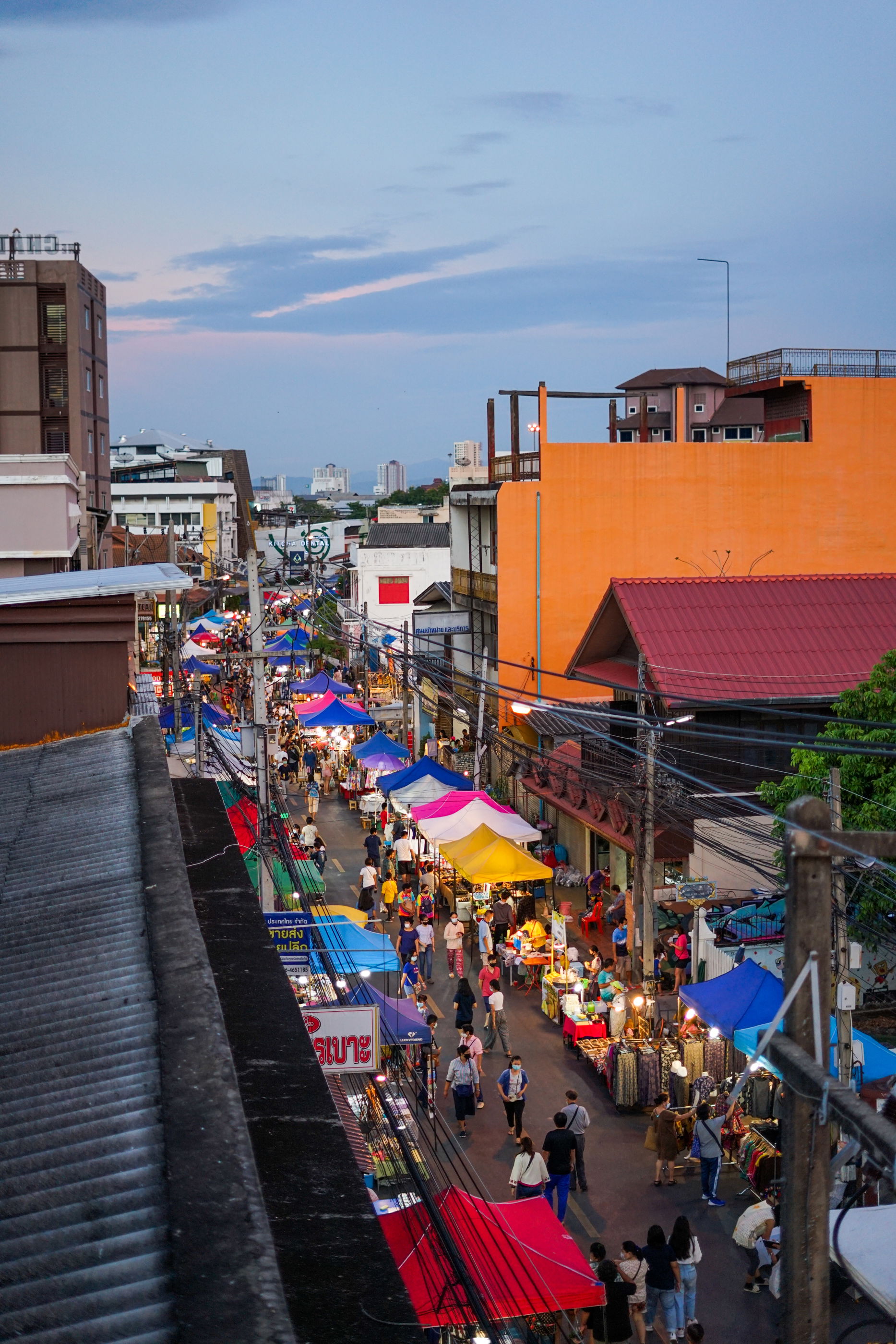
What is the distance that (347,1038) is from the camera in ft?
32.5

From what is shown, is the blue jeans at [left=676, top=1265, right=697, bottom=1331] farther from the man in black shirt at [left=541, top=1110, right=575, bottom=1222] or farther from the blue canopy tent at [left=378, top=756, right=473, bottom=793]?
the blue canopy tent at [left=378, top=756, right=473, bottom=793]

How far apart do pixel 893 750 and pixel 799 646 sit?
18.1 metres

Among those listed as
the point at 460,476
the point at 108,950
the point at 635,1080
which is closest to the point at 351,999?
the point at 635,1080

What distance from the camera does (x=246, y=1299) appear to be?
10.4 ft

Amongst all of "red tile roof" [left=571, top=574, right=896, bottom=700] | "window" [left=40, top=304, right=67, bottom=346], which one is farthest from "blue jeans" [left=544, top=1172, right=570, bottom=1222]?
"window" [left=40, top=304, right=67, bottom=346]

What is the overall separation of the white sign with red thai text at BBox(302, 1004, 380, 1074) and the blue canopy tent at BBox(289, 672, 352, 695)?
27.8 metres

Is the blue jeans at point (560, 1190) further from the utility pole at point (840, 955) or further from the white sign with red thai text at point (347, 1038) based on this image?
the white sign with red thai text at point (347, 1038)

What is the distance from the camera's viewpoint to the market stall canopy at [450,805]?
881 inches

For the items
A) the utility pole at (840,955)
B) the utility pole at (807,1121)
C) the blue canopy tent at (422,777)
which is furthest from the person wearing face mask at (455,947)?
the utility pole at (807,1121)

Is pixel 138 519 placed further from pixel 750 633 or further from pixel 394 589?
pixel 750 633

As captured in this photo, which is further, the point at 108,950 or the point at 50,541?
the point at 50,541

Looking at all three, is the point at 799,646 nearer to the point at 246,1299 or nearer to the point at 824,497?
the point at 824,497

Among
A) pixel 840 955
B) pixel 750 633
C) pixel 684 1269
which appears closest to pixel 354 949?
pixel 840 955

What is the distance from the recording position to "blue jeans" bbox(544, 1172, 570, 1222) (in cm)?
1280
